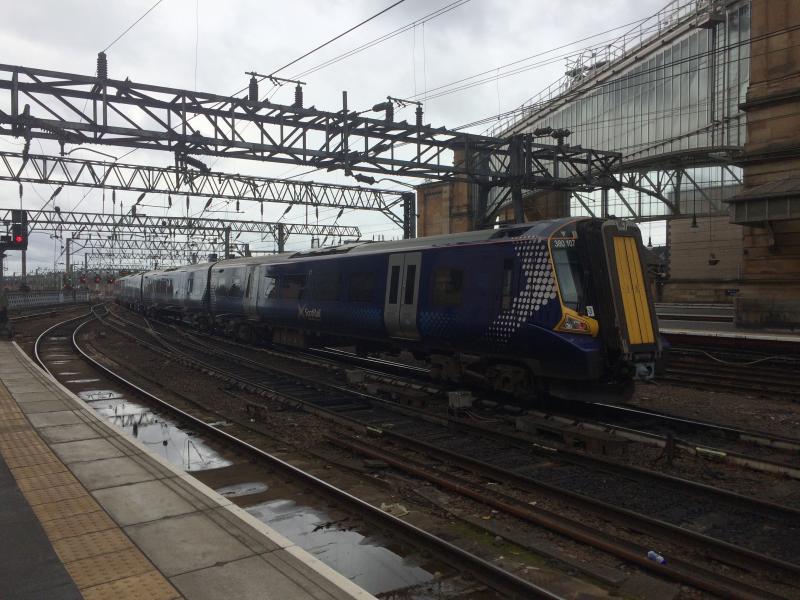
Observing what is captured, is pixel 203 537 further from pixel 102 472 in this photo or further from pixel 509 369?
pixel 509 369

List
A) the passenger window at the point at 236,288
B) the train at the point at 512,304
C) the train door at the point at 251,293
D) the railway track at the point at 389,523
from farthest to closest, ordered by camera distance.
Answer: the passenger window at the point at 236,288, the train door at the point at 251,293, the train at the point at 512,304, the railway track at the point at 389,523

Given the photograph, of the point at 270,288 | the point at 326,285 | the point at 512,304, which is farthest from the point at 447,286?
the point at 270,288

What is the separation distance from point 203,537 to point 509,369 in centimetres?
642

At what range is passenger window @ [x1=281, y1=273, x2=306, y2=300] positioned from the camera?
17047 millimetres

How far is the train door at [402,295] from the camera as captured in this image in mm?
12188

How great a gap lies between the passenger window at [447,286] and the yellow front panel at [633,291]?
9.12 ft

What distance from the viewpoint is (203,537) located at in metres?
5.00

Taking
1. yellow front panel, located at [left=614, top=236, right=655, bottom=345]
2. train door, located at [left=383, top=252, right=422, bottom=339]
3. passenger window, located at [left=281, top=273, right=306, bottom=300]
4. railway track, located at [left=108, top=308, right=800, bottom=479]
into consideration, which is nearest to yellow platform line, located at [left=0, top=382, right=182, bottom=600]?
railway track, located at [left=108, top=308, right=800, bottom=479]

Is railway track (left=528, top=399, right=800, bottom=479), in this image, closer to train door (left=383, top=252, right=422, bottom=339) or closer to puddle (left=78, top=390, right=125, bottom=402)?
train door (left=383, top=252, right=422, bottom=339)

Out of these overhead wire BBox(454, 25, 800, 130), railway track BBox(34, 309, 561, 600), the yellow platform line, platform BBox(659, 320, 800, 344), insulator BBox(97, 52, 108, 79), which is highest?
overhead wire BBox(454, 25, 800, 130)

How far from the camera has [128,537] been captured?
506 cm

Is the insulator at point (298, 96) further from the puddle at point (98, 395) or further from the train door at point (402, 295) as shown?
the puddle at point (98, 395)

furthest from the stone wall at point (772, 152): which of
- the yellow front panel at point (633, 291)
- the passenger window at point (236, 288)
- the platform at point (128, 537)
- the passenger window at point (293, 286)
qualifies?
the platform at point (128, 537)

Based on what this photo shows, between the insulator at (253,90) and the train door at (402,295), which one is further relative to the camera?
the insulator at (253,90)
